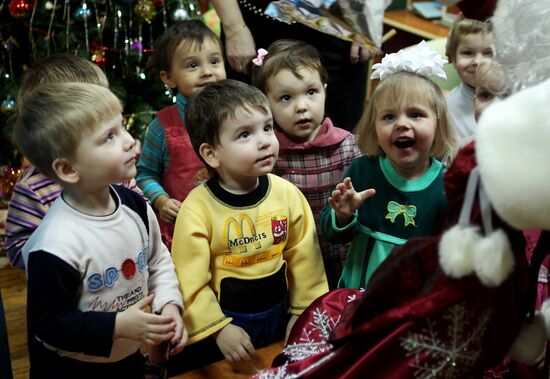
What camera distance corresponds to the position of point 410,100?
1363 millimetres

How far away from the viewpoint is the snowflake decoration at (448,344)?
2.59 feet

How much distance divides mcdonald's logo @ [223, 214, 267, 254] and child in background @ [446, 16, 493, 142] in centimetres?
83

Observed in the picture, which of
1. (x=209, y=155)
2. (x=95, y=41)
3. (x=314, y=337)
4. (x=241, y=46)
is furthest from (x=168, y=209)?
(x=95, y=41)

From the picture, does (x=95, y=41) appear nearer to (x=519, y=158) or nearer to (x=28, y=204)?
(x=28, y=204)

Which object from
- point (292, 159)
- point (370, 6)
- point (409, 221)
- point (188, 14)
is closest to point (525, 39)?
point (409, 221)

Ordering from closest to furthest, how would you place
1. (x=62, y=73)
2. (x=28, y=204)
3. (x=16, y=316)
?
(x=28, y=204), (x=62, y=73), (x=16, y=316)

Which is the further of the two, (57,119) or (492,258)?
(57,119)

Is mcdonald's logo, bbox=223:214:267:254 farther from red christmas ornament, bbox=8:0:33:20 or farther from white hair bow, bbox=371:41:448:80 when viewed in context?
red christmas ornament, bbox=8:0:33:20

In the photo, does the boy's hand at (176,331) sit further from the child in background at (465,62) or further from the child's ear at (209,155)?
the child in background at (465,62)

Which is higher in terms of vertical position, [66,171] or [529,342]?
[66,171]

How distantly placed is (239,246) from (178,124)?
0.67m

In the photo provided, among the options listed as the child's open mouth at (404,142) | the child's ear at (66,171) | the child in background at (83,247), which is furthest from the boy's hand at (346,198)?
the child's ear at (66,171)

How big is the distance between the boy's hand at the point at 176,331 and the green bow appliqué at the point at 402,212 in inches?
18.5

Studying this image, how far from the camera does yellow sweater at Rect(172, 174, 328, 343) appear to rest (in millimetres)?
1324
